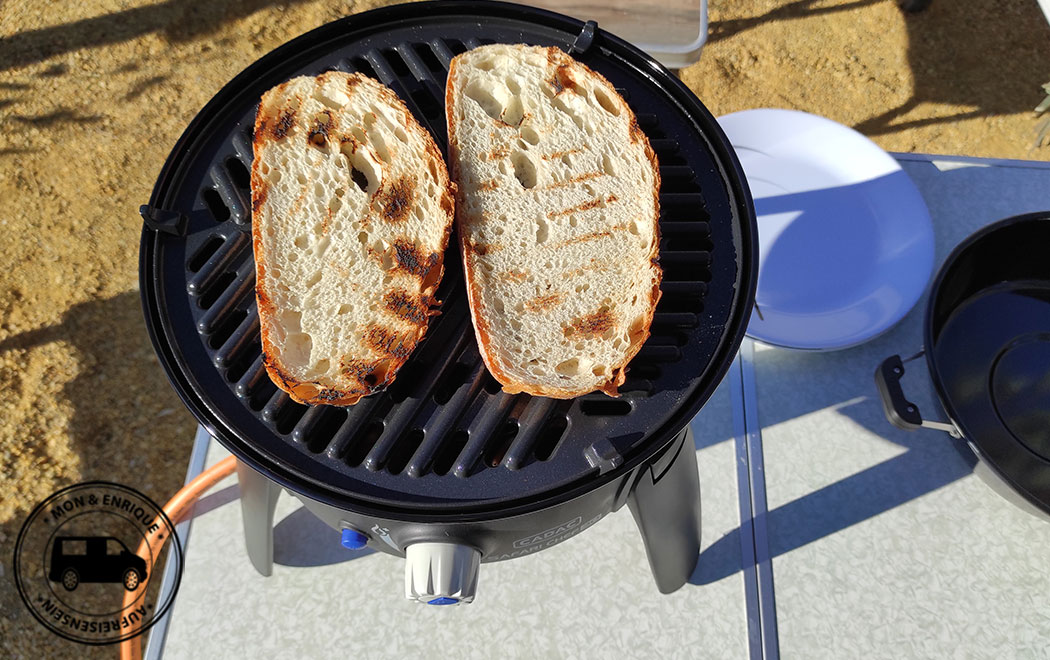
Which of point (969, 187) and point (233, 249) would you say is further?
point (969, 187)

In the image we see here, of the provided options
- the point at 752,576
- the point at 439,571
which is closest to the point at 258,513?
the point at 439,571

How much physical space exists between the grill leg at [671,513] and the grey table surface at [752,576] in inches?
4.4

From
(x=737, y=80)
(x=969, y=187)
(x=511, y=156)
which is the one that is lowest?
(x=737, y=80)

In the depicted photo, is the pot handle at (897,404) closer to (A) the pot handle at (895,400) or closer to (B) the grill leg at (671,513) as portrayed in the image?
(A) the pot handle at (895,400)

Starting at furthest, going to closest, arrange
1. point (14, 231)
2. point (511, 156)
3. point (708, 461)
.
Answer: point (14, 231), point (708, 461), point (511, 156)

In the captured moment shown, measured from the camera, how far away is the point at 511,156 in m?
1.12

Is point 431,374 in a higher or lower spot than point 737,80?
higher

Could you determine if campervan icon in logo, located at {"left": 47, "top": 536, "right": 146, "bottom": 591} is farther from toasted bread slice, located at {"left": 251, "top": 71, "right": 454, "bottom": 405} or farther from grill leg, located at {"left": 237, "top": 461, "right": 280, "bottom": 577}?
toasted bread slice, located at {"left": 251, "top": 71, "right": 454, "bottom": 405}

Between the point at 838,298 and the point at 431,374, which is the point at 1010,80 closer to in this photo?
the point at 838,298

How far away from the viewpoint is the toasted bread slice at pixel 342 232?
991 mm

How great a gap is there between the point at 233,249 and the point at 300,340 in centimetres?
20

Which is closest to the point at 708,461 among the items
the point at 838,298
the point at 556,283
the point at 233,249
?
the point at 838,298

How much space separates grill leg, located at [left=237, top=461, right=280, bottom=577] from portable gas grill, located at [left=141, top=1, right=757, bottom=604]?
361 millimetres

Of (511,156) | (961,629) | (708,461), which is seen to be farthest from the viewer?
(708,461)
